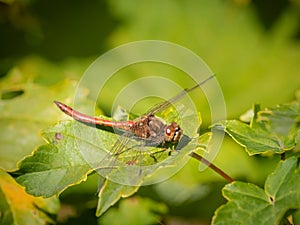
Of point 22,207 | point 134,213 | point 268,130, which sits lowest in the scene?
point 134,213

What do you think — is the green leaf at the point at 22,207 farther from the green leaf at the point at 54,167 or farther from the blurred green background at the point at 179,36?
the blurred green background at the point at 179,36

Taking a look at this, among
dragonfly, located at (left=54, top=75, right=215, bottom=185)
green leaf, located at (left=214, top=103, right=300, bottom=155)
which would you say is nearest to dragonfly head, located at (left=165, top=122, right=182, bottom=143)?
dragonfly, located at (left=54, top=75, right=215, bottom=185)

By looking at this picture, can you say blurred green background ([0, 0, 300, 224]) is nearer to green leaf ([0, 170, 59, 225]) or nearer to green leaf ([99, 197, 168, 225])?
green leaf ([99, 197, 168, 225])

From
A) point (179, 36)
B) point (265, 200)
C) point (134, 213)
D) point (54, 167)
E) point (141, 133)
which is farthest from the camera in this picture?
point (179, 36)

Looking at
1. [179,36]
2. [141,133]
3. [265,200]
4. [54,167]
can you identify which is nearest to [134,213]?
[141,133]

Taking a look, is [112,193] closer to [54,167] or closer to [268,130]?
[54,167]

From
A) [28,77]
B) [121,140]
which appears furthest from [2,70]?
[121,140]
